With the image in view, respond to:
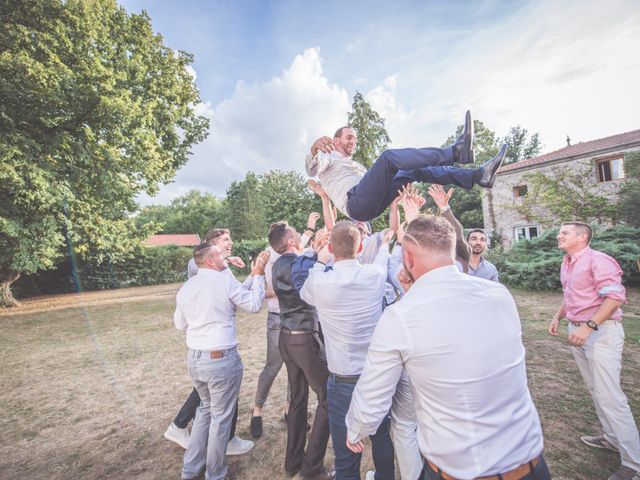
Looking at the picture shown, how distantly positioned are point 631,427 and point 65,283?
28950mm

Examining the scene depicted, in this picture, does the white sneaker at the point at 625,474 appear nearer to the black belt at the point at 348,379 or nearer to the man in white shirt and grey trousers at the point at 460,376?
the man in white shirt and grey trousers at the point at 460,376

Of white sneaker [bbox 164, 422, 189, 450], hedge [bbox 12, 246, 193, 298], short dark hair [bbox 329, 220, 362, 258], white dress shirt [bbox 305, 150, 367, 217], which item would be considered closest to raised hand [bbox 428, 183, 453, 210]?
white dress shirt [bbox 305, 150, 367, 217]

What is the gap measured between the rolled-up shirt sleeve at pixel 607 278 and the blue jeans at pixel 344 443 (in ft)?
8.44

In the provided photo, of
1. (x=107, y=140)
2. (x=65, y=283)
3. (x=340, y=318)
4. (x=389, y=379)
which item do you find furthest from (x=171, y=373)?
(x=65, y=283)

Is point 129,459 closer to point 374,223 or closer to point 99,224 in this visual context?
point 99,224

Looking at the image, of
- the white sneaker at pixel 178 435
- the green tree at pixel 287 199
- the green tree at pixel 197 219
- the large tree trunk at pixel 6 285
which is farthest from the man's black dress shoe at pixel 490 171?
the green tree at pixel 197 219

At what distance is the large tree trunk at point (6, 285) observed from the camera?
15938 mm

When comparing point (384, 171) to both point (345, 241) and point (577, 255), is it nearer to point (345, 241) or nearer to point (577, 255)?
point (345, 241)

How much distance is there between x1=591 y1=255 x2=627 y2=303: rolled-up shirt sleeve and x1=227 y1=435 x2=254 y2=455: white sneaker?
426 cm

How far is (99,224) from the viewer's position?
13625mm

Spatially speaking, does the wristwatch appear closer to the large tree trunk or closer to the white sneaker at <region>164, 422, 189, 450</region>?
the white sneaker at <region>164, 422, 189, 450</region>

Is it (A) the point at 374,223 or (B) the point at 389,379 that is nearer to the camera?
(B) the point at 389,379

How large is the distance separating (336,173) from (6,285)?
21074mm

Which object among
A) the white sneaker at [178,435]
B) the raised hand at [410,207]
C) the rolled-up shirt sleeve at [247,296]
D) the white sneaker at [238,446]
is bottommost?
the white sneaker at [238,446]
